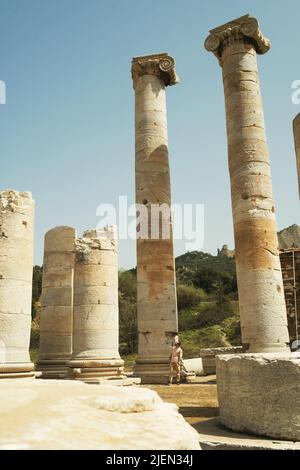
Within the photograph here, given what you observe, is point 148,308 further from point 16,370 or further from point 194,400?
point 16,370

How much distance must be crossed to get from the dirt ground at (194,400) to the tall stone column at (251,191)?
244cm

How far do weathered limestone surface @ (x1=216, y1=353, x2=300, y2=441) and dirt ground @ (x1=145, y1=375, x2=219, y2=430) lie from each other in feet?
3.39

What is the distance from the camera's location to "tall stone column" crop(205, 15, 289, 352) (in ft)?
51.0

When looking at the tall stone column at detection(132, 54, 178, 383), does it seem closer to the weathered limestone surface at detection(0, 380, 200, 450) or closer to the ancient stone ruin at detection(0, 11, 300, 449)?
the ancient stone ruin at detection(0, 11, 300, 449)

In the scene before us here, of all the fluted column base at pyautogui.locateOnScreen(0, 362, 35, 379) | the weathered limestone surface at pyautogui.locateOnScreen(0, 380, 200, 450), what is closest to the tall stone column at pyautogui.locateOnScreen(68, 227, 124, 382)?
the fluted column base at pyautogui.locateOnScreen(0, 362, 35, 379)

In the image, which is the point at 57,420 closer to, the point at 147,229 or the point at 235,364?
the point at 235,364

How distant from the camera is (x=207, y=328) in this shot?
134 feet

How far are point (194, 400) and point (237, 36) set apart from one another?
14854 mm

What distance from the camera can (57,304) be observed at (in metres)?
17.9

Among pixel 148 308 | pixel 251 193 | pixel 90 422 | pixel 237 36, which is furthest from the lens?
pixel 237 36

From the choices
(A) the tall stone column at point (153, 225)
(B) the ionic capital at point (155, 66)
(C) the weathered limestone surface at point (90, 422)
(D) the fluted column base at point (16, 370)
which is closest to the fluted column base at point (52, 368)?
(A) the tall stone column at point (153, 225)

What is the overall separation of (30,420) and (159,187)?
17226 mm

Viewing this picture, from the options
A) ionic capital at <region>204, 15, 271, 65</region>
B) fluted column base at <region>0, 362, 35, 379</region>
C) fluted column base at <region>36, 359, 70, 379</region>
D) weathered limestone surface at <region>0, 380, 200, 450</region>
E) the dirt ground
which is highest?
ionic capital at <region>204, 15, 271, 65</region>

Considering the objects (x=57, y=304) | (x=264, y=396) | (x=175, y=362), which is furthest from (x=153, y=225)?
(x=264, y=396)
